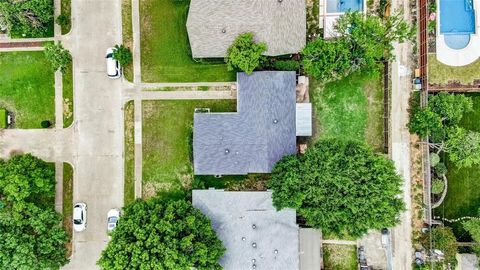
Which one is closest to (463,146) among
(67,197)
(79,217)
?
(79,217)

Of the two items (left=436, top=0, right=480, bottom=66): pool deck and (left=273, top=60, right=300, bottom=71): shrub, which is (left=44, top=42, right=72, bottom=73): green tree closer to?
(left=273, top=60, right=300, bottom=71): shrub

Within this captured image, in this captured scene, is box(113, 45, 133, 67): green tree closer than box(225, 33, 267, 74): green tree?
No

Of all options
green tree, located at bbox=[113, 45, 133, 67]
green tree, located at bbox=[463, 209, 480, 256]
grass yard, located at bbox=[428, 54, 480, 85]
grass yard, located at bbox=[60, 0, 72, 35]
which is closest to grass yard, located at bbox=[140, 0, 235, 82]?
green tree, located at bbox=[113, 45, 133, 67]

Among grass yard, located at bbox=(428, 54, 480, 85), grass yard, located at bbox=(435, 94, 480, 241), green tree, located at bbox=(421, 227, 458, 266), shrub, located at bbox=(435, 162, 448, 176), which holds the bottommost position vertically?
green tree, located at bbox=(421, 227, 458, 266)

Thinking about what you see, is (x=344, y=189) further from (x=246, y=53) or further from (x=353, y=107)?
(x=246, y=53)

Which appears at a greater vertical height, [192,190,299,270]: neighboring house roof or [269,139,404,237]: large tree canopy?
[269,139,404,237]: large tree canopy

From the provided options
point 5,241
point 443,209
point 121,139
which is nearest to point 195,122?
point 121,139

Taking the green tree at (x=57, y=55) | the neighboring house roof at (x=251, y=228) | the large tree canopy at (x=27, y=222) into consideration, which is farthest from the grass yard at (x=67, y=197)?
the neighboring house roof at (x=251, y=228)
